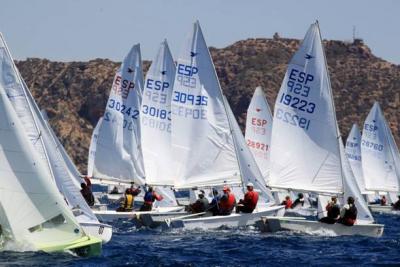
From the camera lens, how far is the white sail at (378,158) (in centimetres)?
4931

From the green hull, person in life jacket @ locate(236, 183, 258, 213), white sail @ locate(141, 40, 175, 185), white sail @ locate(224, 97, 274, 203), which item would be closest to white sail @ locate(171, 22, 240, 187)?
white sail @ locate(224, 97, 274, 203)

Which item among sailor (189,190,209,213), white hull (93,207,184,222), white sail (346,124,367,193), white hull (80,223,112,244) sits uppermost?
white sail (346,124,367,193)

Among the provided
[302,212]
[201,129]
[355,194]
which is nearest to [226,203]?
[355,194]

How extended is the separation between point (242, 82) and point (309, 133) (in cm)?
11950

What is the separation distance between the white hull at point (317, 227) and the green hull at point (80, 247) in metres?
7.37

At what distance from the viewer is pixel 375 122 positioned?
49.8 m

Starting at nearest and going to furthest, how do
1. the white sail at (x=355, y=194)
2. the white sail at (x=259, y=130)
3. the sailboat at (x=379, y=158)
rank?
the white sail at (x=355, y=194) < the white sail at (x=259, y=130) < the sailboat at (x=379, y=158)

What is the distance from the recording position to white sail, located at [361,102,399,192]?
49312 mm

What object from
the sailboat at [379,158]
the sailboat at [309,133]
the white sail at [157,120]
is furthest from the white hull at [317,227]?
the sailboat at [379,158]

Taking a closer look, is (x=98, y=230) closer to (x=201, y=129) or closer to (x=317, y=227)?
(x=317, y=227)

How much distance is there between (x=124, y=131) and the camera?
120ft

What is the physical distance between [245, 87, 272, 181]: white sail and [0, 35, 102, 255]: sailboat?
20810 millimetres

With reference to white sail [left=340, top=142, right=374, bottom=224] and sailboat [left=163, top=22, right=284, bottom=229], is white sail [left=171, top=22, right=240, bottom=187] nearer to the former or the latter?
sailboat [left=163, top=22, right=284, bottom=229]

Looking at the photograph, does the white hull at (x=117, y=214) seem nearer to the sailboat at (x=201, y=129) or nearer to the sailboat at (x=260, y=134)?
the sailboat at (x=201, y=129)
